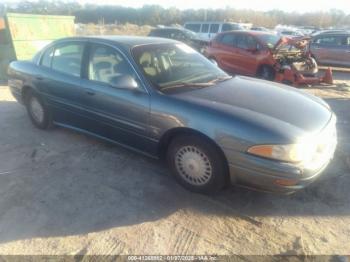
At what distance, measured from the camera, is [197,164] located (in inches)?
129

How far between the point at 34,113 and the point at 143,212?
3052 mm

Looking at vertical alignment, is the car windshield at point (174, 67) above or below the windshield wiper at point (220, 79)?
above

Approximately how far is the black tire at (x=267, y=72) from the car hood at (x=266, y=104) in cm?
537

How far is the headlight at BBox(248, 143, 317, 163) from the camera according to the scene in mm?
2730

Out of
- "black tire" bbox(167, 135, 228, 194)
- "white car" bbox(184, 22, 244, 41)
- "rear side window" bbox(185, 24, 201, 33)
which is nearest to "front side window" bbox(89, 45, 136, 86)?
"black tire" bbox(167, 135, 228, 194)

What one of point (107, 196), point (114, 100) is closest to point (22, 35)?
point (114, 100)

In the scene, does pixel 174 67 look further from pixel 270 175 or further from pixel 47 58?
pixel 47 58

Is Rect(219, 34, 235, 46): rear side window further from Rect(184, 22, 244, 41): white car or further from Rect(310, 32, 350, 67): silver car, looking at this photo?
Rect(184, 22, 244, 41): white car

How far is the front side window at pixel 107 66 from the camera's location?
144 inches

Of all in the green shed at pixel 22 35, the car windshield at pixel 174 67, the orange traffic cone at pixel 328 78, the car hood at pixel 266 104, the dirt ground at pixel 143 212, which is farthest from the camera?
the orange traffic cone at pixel 328 78

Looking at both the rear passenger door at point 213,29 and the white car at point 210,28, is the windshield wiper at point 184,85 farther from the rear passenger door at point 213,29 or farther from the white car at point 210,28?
the rear passenger door at point 213,29

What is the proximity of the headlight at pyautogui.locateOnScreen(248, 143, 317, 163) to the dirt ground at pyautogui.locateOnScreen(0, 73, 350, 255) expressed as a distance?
26.2 inches

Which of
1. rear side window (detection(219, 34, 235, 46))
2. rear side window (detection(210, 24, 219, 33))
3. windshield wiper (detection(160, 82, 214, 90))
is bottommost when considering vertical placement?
rear side window (detection(210, 24, 219, 33))

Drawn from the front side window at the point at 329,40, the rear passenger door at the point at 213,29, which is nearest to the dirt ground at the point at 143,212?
the front side window at the point at 329,40
